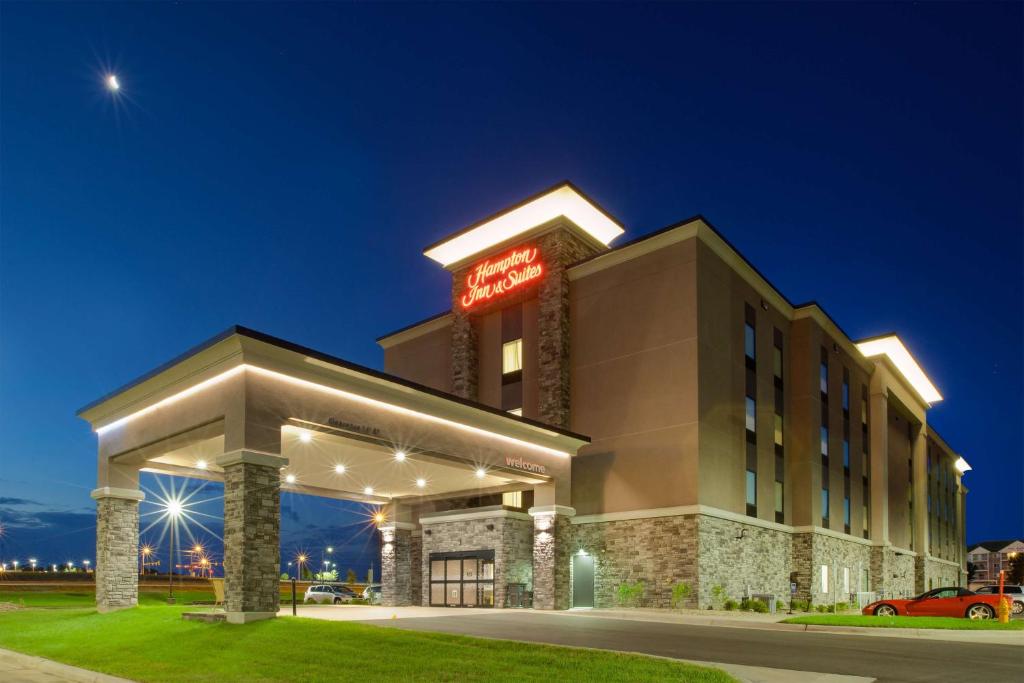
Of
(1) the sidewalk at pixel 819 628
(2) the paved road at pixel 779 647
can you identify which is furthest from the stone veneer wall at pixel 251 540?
(1) the sidewalk at pixel 819 628

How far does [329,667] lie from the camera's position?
14750 mm

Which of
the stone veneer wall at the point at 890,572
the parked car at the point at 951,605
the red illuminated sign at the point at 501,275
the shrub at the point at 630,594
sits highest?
the red illuminated sign at the point at 501,275

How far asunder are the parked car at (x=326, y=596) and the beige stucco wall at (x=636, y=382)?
14324mm

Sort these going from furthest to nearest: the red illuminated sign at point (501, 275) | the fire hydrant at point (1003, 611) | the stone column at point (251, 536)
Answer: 1. the red illuminated sign at point (501, 275)
2. the fire hydrant at point (1003, 611)
3. the stone column at point (251, 536)

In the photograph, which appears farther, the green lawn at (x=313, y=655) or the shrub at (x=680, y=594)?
the shrub at (x=680, y=594)

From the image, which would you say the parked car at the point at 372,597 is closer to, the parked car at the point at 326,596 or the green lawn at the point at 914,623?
the parked car at the point at 326,596

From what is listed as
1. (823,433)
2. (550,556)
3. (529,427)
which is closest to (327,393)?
(529,427)

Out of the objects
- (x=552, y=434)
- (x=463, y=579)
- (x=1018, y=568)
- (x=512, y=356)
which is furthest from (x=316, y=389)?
(x=1018, y=568)

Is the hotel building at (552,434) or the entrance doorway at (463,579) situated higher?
the hotel building at (552,434)

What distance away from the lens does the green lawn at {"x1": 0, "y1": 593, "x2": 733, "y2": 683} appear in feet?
44.7

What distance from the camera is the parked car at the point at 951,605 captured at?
90.7 feet

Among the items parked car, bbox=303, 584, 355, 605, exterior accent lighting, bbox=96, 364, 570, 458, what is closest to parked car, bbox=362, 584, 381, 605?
parked car, bbox=303, 584, 355, 605

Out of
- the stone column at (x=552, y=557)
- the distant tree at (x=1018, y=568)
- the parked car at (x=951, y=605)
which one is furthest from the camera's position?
the distant tree at (x=1018, y=568)

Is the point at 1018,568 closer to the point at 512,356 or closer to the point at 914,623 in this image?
the point at 512,356
